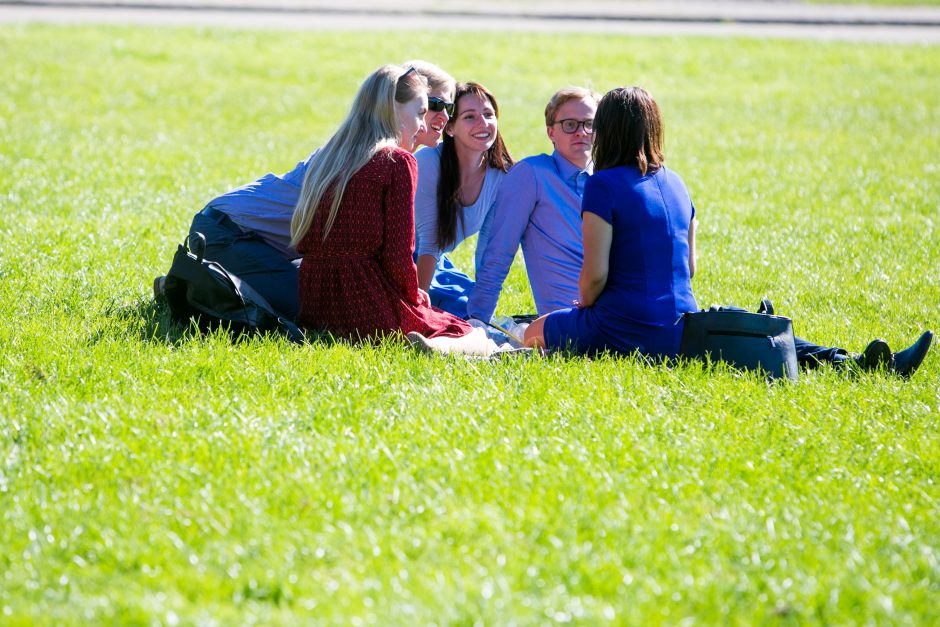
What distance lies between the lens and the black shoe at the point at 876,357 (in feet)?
17.5

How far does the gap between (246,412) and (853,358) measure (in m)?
2.92

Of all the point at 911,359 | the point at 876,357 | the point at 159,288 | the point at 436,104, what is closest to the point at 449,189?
the point at 436,104

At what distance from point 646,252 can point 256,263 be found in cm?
213

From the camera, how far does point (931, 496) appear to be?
13.2 feet

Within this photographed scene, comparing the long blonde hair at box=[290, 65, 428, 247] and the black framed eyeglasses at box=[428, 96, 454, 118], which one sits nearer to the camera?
the long blonde hair at box=[290, 65, 428, 247]

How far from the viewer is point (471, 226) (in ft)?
21.0

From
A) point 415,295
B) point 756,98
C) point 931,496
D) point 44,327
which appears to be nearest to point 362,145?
point 415,295

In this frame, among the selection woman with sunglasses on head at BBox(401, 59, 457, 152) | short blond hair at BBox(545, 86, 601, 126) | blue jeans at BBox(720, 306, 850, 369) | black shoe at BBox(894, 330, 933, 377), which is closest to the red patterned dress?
woman with sunglasses on head at BBox(401, 59, 457, 152)

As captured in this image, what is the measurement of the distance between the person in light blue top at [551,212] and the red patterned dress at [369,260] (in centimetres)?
56

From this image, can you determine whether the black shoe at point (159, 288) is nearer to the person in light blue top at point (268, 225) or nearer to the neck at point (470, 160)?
the person in light blue top at point (268, 225)

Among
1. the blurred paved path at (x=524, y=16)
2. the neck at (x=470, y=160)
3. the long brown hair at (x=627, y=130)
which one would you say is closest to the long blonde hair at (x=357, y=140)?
the neck at (x=470, y=160)

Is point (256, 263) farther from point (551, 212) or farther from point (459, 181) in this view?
point (551, 212)

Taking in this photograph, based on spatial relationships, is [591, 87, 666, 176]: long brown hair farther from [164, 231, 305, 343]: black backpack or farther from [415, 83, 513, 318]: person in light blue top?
[164, 231, 305, 343]: black backpack

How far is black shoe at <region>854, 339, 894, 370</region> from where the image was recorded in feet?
17.5
